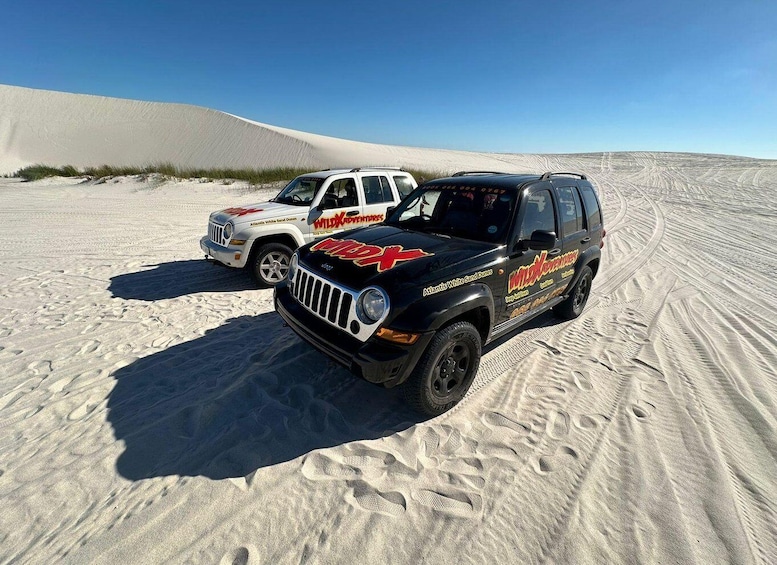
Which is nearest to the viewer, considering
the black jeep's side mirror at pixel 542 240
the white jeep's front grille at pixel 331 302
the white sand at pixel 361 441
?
the white sand at pixel 361 441

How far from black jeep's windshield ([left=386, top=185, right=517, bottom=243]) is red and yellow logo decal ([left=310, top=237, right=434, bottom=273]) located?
686 millimetres

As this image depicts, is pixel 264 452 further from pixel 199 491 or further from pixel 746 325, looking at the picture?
pixel 746 325

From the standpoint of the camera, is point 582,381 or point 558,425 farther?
point 582,381

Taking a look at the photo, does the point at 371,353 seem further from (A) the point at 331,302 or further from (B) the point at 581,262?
(B) the point at 581,262

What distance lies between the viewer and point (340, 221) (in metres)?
6.08

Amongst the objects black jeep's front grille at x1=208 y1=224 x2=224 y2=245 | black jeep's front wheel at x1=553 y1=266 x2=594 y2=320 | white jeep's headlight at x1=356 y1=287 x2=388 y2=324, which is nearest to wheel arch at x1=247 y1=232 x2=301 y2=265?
black jeep's front grille at x1=208 y1=224 x2=224 y2=245

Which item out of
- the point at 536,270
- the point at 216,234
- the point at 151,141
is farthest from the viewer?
the point at 151,141

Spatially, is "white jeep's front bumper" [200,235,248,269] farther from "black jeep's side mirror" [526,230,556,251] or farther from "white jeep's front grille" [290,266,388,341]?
"black jeep's side mirror" [526,230,556,251]

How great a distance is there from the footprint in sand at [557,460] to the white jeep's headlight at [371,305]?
4.97 feet

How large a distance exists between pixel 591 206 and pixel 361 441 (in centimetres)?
416

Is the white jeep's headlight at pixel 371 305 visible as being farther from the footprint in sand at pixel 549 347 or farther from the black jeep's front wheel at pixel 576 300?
the black jeep's front wheel at pixel 576 300

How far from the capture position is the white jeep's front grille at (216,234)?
18.2ft

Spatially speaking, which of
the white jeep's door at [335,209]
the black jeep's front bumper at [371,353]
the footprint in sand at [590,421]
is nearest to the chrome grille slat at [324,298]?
the black jeep's front bumper at [371,353]

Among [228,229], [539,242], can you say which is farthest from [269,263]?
[539,242]
